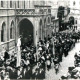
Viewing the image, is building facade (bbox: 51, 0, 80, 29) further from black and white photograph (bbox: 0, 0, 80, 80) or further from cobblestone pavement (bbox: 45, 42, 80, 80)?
cobblestone pavement (bbox: 45, 42, 80, 80)

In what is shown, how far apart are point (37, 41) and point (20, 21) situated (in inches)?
105

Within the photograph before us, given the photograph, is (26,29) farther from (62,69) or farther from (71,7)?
(71,7)

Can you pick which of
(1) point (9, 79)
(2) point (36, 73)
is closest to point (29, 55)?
(2) point (36, 73)

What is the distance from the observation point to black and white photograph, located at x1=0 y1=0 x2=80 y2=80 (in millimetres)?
15758

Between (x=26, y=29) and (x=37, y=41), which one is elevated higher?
(x=26, y=29)

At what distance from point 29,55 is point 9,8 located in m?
A: 7.60

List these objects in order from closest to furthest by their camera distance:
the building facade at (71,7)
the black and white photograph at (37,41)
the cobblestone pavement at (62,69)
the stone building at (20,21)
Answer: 1. the black and white photograph at (37,41)
2. the cobblestone pavement at (62,69)
3. the stone building at (20,21)
4. the building facade at (71,7)

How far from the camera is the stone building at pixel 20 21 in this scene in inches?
937

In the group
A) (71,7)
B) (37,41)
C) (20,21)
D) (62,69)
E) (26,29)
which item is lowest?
(62,69)

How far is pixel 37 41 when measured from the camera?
91.5 ft

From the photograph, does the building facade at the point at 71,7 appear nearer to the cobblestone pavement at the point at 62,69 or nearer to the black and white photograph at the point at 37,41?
the black and white photograph at the point at 37,41

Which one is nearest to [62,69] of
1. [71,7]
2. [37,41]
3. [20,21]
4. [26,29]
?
[37,41]

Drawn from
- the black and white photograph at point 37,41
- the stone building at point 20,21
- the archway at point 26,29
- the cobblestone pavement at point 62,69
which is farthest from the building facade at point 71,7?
the cobblestone pavement at point 62,69

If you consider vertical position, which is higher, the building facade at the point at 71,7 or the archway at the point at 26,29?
the building facade at the point at 71,7
